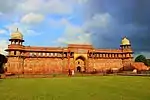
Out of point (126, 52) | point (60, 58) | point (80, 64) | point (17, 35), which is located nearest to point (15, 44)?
point (17, 35)

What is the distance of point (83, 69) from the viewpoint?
52.3 m

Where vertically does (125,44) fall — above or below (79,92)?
→ above

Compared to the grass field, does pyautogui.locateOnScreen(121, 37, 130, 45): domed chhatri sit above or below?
above

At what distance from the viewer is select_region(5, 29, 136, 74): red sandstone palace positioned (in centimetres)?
4762

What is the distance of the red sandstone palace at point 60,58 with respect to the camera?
156 feet

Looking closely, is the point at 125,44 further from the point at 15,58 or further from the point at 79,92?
the point at 79,92

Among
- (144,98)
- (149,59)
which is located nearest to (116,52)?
(149,59)

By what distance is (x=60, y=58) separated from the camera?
49.8m

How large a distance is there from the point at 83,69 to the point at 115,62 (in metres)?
7.04

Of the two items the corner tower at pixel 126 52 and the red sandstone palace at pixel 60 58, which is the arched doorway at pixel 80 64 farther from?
the corner tower at pixel 126 52

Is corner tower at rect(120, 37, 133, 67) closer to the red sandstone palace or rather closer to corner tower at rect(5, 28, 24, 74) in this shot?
the red sandstone palace

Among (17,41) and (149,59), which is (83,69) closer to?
(17,41)

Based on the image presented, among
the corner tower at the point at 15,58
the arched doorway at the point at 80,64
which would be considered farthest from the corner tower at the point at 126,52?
the corner tower at the point at 15,58

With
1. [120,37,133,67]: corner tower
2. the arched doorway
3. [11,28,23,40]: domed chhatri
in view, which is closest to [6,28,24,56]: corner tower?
[11,28,23,40]: domed chhatri
